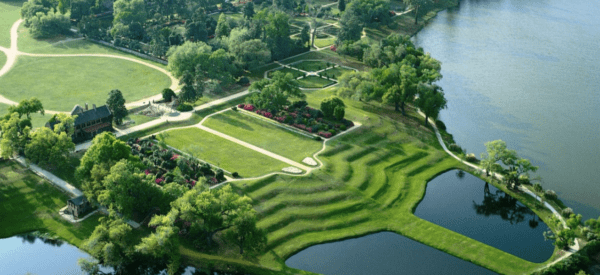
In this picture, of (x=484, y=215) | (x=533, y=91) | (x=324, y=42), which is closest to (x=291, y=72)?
(x=324, y=42)

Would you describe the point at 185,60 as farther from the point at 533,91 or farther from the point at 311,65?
the point at 533,91

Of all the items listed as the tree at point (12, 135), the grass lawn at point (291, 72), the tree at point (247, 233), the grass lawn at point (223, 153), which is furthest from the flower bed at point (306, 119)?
the tree at point (12, 135)

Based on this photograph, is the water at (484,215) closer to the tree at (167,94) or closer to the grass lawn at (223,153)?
the grass lawn at (223,153)

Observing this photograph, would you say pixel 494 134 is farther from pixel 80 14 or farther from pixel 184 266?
pixel 80 14

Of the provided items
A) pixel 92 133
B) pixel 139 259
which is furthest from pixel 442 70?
pixel 139 259

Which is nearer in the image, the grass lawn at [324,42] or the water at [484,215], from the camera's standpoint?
the water at [484,215]
